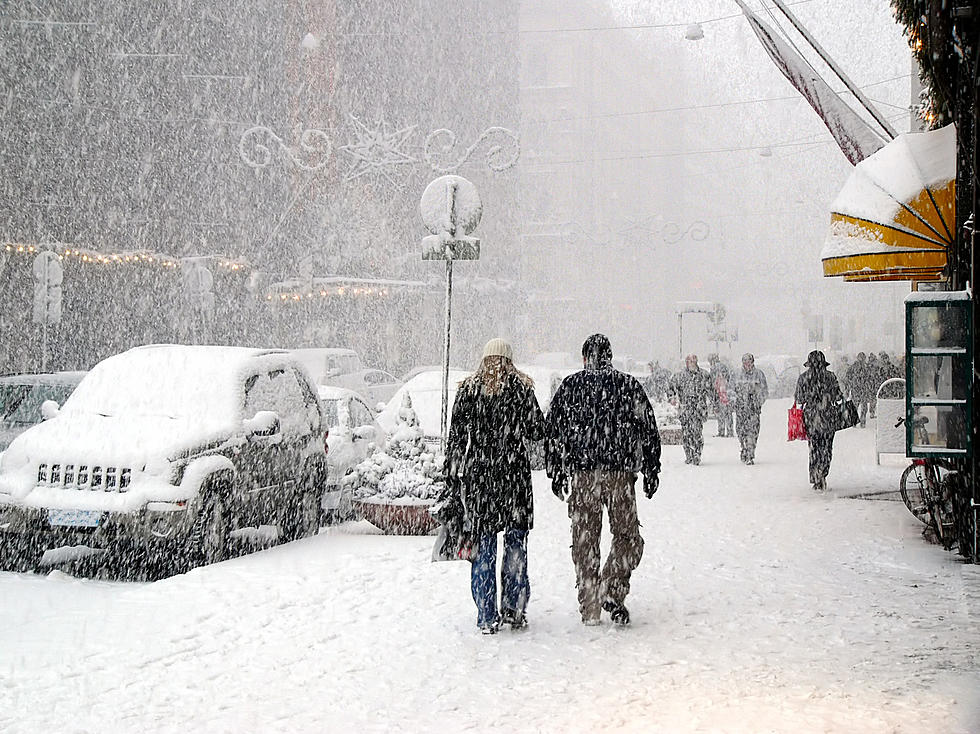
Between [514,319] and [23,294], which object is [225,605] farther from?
[514,319]

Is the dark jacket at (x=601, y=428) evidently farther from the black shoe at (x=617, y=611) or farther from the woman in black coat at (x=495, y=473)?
the black shoe at (x=617, y=611)

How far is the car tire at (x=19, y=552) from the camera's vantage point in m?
8.98

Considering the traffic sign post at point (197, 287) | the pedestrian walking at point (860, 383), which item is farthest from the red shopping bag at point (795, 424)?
the traffic sign post at point (197, 287)

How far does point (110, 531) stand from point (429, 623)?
110 inches

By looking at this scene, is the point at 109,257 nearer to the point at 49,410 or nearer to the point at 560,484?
the point at 49,410

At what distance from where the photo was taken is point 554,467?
724 cm

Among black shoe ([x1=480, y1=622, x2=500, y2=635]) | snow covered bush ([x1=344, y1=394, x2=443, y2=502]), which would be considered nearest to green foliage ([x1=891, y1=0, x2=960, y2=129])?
black shoe ([x1=480, y1=622, x2=500, y2=635])

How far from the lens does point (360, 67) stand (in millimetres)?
40656

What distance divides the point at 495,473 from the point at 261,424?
11.0ft

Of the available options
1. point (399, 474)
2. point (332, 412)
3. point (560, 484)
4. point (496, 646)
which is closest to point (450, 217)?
point (332, 412)

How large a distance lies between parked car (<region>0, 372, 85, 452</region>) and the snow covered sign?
4.24 metres

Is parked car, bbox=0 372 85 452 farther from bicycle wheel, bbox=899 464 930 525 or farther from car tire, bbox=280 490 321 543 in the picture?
bicycle wheel, bbox=899 464 930 525

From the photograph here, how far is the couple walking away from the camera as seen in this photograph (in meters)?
6.95

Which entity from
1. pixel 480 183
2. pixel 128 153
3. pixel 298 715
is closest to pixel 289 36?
pixel 128 153
